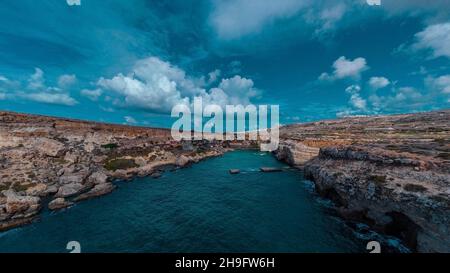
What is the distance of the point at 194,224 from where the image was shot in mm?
31000

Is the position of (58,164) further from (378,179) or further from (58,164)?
(378,179)

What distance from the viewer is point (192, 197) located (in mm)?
43094

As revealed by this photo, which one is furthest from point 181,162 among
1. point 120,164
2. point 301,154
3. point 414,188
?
point 414,188

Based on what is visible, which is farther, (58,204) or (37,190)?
(37,190)

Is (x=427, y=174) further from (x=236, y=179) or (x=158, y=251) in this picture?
(x=236, y=179)

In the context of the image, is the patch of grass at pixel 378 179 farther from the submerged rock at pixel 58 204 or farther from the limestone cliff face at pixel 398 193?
the submerged rock at pixel 58 204

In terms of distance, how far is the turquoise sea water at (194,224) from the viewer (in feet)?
83.0

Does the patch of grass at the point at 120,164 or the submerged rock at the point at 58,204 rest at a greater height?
the patch of grass at the point at 120,164

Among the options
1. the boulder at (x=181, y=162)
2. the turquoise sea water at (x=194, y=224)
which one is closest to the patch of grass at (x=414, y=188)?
the turquoise sea water at (x=194, y=224)

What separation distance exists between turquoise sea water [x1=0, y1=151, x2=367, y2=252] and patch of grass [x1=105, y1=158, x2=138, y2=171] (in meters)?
16.1

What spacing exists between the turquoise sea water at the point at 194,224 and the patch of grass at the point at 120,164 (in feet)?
52.8

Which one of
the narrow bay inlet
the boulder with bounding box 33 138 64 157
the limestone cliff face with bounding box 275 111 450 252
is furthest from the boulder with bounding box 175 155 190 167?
the limestone cliff face with bounding box 275 111 450 252

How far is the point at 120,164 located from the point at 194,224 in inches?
1675
